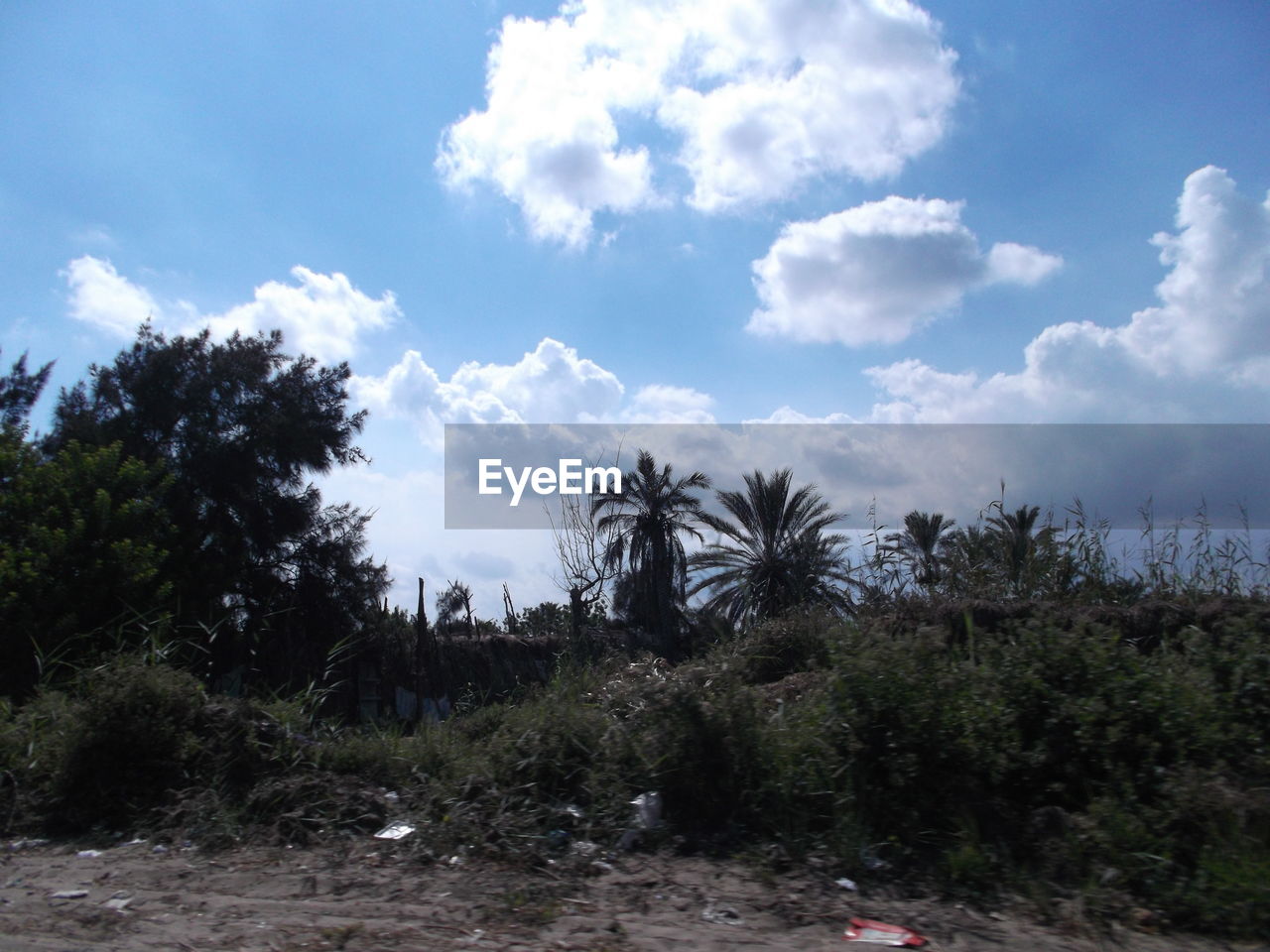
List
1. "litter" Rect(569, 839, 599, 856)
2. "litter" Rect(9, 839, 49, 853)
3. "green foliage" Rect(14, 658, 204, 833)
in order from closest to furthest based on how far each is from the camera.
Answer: "litter" Rect(569, 839, 599, 856) < "litter" Rect(9, 839, 49, 853) < "green foliage" Rect(14, 658, 204, 833)

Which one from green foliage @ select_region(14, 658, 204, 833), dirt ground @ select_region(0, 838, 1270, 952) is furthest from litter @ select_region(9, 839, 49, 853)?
dirt ground @ select_region(0, 838, 1270, 952)

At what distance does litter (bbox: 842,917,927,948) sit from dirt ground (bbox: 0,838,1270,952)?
61 mm

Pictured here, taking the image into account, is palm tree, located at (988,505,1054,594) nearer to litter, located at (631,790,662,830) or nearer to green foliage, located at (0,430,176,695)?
litter, located at (631,790,662,830)

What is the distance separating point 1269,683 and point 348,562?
1810cm

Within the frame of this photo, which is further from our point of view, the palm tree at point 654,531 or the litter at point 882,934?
the palm tree at point 654,531

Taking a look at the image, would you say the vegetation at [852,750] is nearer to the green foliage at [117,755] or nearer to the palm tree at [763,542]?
the green foliage at [117,755]

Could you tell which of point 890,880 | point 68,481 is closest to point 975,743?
point 890,880

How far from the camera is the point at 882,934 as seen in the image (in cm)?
385

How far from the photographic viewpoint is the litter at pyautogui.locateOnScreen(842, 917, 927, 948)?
148 inches

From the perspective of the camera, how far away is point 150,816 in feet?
19.8

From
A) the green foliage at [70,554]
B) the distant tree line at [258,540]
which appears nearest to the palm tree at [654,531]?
the distant tree line at [258,540]

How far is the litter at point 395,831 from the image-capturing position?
543 cm

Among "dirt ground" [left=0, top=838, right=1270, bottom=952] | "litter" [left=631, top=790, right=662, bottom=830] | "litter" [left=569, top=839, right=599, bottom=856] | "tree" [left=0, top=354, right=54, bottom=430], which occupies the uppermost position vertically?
"tree" [left=0, top=354, right=54, bottom=430]

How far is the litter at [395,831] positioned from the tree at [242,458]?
1350 centimetres
